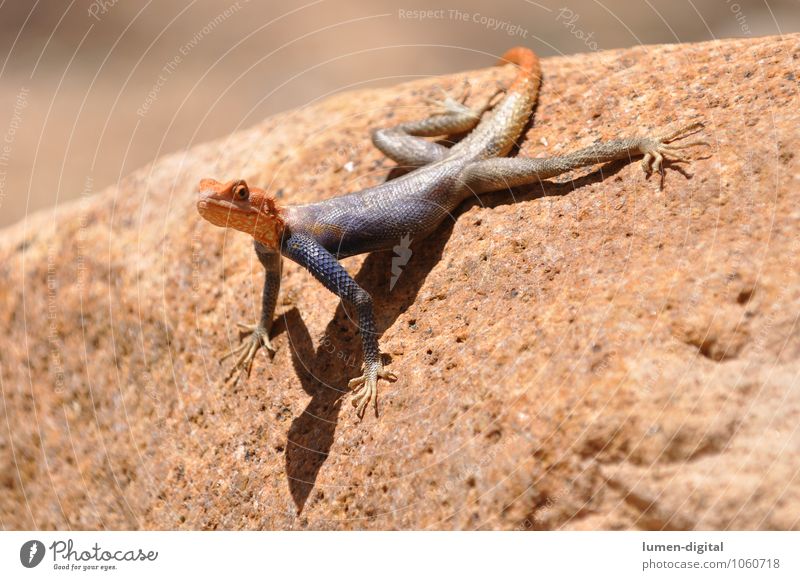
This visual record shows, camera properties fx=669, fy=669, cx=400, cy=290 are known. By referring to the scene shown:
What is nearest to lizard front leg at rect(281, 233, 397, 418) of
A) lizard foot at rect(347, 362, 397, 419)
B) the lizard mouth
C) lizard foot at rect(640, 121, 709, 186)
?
lizard foot at rect(347, 362, 397, 419)

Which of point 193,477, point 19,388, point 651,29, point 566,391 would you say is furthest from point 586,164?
point 651,29
